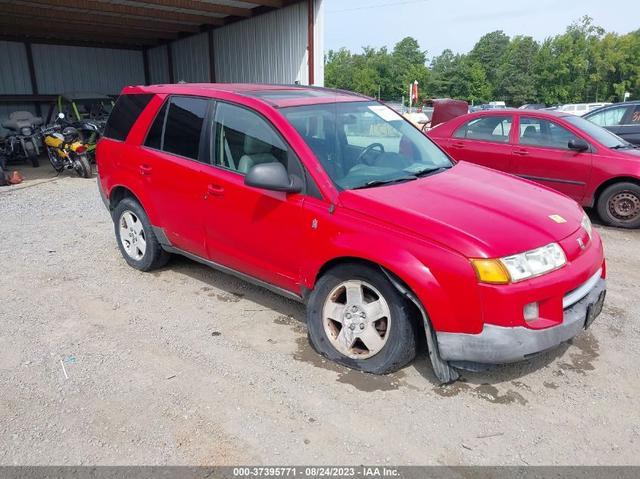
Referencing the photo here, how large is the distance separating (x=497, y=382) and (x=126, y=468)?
85.3 inches

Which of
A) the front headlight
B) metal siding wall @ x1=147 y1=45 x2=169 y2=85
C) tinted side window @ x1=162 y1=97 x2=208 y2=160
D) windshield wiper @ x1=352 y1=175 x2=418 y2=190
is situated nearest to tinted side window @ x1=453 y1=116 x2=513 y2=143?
windshield wiper @ x1=352 y1=175 x2=418 y2=190

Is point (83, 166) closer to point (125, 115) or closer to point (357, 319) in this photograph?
point (125, 115)

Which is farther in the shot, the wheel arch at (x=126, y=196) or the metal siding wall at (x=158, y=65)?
the metal siding wall at (x=158, y=65)

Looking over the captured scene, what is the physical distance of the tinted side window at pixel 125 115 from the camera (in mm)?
4723

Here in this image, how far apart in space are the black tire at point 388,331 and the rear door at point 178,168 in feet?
4.25

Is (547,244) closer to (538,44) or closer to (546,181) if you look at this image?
(546,181)

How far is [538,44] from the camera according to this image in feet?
286

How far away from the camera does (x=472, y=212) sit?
9.98 ft

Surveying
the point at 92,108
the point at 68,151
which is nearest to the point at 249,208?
the point at 68,151

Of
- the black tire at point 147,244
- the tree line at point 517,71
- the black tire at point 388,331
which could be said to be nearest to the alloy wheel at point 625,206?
the black tire at point 388,331

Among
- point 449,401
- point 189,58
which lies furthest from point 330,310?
point 189,58

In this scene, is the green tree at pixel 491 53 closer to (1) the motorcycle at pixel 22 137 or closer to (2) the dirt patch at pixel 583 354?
(1) the motorcycle at pixel 22 137

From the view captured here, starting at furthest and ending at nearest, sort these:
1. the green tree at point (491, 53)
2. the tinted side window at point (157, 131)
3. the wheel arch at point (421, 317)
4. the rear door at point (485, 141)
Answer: the green tree at point (491, 53), the rear door at point (485, 141), the tinted side window at point (157, 131), the wheel arch at point (421, 317)

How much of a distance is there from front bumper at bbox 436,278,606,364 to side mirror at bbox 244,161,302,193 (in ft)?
4.33
